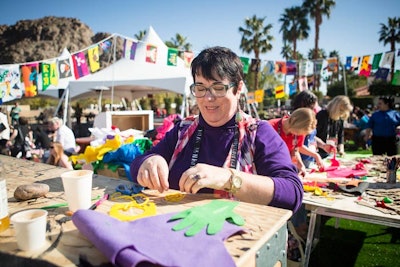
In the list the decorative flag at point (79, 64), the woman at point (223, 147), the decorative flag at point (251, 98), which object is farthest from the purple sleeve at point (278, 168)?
the decorative flag at point (251, 98)

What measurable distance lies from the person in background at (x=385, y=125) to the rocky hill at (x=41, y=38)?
228 feet

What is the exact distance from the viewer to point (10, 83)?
6.67m

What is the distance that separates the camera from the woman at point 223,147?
1201 mm

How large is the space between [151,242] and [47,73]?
8.11 metres

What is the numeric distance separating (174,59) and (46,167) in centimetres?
756

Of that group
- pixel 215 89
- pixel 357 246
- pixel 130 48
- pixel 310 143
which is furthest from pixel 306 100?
pixel 130 48

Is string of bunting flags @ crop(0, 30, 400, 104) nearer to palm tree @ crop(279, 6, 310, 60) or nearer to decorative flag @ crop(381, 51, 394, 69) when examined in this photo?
decorative flag @ crop(381, 51, 394, 69)

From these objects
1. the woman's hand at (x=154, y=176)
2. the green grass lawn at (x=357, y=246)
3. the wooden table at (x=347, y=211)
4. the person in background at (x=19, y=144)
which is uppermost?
the woman's hand at (x=154, y=176)

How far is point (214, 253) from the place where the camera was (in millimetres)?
661

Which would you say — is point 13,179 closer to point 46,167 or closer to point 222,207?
point 46,167

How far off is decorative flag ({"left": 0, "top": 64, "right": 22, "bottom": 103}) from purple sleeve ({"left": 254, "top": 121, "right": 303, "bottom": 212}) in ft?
23.5

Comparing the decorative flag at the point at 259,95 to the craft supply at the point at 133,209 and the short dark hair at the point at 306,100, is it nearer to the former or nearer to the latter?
the short dark hair at the point at 306,100

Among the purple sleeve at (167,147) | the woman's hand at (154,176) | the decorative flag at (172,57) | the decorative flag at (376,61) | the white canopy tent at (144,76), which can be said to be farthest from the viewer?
the decorative flag at (376,61)

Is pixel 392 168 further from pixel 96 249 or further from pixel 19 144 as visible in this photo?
pixel 19 144
